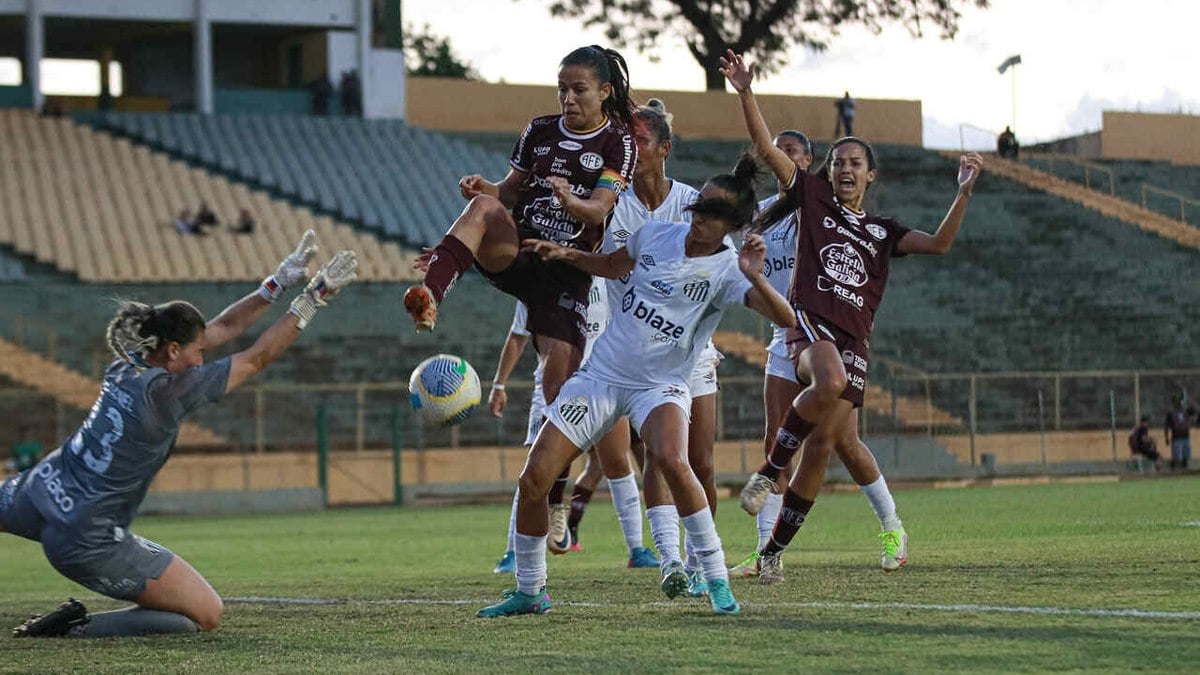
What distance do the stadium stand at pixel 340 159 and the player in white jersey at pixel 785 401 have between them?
25127 mm

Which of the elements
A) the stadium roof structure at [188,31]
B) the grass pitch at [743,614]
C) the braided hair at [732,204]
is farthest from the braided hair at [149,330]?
the stadium roof structure at [188,31]

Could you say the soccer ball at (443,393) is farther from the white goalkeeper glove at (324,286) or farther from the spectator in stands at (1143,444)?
the spectator in stands at (1143,444)

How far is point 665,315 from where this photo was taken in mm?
8016

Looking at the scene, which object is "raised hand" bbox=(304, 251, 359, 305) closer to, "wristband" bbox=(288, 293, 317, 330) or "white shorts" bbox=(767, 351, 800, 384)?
"wristband" bbox=(288, 293, 317, 330)

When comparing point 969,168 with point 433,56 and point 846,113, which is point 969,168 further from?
point 433,56

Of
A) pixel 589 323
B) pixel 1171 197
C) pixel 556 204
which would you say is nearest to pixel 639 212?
pixel 556 204

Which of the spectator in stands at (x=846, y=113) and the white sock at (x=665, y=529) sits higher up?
the spectator in stands at (x=846, y=113)

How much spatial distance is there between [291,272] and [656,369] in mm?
1633

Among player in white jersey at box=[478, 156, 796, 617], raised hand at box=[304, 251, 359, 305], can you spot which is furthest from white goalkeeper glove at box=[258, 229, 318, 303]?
player in white jersey at box=[478, 156, 796, 617]

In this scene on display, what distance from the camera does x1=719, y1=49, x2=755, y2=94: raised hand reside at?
897cm

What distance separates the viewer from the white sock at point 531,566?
8.06m

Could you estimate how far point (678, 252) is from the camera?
26.6 feet

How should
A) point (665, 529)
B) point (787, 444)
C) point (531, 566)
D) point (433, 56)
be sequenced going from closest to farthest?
point (531, 566) < point (665, 529) < point (787, 444) < point (433, 56)

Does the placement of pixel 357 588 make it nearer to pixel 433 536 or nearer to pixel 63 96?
pixel 433 536
